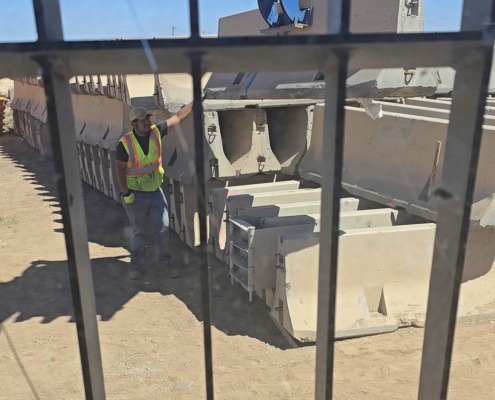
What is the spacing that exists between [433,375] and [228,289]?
11.7 ft

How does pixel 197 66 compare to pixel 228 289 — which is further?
pixel 228 289

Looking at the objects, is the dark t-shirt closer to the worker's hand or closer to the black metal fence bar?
the worker's hand

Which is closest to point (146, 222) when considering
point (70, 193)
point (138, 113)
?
point (138, 113)

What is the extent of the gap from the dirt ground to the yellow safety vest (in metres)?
1.02

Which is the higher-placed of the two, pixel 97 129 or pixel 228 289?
pixel 97 129

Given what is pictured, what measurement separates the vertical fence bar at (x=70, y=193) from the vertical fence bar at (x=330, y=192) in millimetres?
611

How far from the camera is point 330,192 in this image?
3.93 ft

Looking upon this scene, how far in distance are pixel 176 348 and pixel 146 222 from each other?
179cm

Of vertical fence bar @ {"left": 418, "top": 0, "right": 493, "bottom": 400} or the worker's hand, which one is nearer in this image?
vertical fence bar @ {"left": 418, "top": 0, "right": 493, "bottom": 400}

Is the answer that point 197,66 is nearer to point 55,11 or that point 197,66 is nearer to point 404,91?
point 55,11

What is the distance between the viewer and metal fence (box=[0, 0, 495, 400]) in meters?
1.06

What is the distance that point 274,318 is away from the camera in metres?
4.04

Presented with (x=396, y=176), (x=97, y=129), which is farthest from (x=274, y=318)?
(x=97, y=129)

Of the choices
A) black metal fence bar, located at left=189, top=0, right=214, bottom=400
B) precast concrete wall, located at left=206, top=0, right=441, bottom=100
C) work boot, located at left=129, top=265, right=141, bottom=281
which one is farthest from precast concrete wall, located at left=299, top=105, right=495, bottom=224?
black metal fence bar, located at left=189, top=0, right=214, bottom=400
